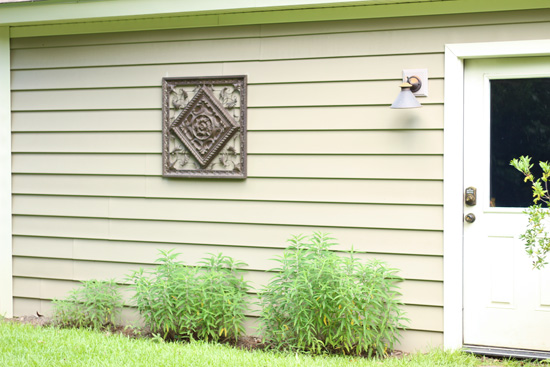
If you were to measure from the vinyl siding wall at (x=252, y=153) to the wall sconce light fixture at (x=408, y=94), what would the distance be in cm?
11

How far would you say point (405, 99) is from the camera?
4.19 meters

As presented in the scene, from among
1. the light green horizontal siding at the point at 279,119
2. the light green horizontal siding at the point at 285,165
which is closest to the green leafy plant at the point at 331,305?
the light green horizontal siding at the point at 285,165

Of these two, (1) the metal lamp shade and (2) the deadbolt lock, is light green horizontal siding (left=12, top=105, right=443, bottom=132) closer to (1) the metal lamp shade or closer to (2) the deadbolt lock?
(1) the metal lamp shade

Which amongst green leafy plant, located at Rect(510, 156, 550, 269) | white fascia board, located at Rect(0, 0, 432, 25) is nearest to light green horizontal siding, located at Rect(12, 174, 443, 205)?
green leafy plant, located at Rect(510, 156, 550, 269)

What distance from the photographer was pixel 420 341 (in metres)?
4.39

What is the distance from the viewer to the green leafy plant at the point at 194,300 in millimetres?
4492

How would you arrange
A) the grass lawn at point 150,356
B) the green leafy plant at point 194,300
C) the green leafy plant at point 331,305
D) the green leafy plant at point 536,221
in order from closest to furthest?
the green leafy plant at point 536,221 < the grass lawn at point 150,356 < the green leafy plant at point 331,305 < the green leafy plant at point 194,300

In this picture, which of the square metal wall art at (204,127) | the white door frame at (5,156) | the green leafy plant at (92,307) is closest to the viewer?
the square metal wall art at (204,127)

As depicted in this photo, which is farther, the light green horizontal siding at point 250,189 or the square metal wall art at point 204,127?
the square metal wall art at point 204,127

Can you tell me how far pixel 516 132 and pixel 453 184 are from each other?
0.57m

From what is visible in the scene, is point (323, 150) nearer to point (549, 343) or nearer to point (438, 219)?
point (438, 219)

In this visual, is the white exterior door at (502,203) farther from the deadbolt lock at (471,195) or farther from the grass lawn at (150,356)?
the grass lawn at (150,356)

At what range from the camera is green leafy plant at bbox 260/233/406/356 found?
4.16m

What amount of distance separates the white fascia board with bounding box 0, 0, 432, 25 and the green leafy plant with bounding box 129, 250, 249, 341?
1.88m
